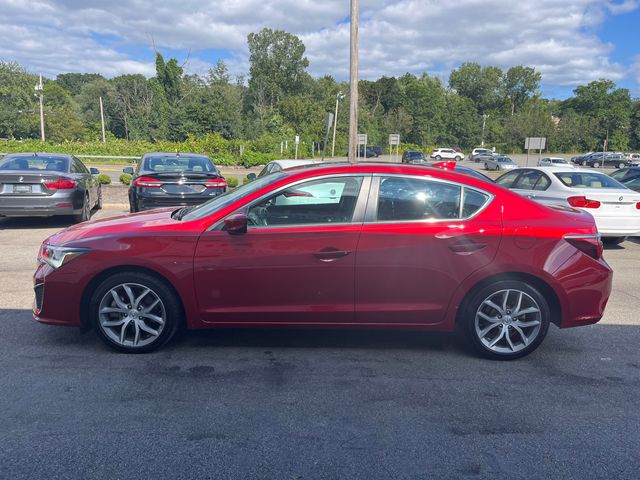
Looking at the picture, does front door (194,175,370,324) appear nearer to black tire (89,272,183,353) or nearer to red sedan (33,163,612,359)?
red sedan (33,163,612,359)

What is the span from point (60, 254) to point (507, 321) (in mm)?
3697

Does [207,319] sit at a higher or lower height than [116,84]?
lower

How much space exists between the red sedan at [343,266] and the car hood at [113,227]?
0.09 ft

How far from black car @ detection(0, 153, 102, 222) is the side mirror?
7265mm

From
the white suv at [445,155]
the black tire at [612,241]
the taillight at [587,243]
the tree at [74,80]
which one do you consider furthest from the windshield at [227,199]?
the tree at [74,80]

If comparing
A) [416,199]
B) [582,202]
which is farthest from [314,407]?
[582,202]

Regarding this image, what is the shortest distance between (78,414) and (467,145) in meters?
100

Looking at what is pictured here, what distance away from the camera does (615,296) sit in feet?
22.6

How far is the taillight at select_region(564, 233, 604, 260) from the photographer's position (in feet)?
15.1

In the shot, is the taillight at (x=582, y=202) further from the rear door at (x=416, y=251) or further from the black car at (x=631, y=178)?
the rear door at (x=416, y=251)

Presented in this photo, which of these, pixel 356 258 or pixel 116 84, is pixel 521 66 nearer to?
pixel 116 84

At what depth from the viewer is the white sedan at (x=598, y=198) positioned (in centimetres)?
988

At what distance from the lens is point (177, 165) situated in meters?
11.1

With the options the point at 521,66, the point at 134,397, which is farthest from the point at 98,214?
the point at 521,66
